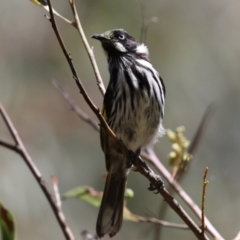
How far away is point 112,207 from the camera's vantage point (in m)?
3.45

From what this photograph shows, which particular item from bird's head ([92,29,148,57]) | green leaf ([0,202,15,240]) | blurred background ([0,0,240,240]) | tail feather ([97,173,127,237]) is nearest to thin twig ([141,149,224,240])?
tail feather ([97,173,127,237])

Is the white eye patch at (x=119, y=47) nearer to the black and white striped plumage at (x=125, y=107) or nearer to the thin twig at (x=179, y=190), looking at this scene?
the black and white striped plumage at (x=125, y=107)

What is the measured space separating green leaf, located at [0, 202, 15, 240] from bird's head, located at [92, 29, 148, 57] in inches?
42.7

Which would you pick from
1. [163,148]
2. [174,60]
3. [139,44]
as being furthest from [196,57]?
[139,44]

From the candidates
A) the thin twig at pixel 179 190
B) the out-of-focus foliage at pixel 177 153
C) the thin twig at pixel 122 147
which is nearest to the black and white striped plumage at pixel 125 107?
the thin twig at pixel 179 190

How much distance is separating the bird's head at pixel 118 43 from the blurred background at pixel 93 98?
2.50 meters

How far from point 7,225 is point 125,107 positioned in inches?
34.9

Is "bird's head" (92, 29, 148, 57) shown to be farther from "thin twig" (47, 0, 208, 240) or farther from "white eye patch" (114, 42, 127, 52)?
"thin twig" (47, 0, 208, 240)

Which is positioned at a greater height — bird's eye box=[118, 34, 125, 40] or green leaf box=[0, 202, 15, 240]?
bird's eye box=[118, 34, 125, 40]

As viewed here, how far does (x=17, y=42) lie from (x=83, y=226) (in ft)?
7.27

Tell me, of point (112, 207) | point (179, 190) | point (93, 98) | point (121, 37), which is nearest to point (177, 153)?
point (179, 190)

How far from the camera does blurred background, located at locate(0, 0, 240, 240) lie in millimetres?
6074

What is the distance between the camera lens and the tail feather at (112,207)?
10.8 feet

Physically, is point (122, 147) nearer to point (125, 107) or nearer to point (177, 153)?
point (177, 153)
